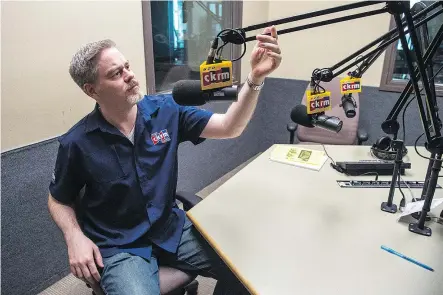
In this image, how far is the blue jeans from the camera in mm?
1079

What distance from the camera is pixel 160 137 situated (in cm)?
133

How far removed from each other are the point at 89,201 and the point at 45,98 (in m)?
0.62

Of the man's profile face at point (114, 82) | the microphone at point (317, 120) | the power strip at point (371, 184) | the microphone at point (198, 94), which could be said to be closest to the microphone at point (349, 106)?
the microphone at point (317, 120)

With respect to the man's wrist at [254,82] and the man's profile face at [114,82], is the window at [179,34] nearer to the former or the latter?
the man's profile face at [114,82]

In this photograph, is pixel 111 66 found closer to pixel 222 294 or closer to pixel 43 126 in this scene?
pixel 43 126

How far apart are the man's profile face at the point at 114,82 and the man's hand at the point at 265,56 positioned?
1.55 feet

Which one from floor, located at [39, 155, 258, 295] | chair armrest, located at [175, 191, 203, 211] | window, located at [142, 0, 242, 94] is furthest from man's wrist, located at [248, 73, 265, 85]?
floor, located at [39, 155, 258, 295]

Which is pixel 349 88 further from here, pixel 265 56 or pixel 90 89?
pixel 90 89

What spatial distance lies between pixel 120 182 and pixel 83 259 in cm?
29

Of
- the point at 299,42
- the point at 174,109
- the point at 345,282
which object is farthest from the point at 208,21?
the point at 345,282

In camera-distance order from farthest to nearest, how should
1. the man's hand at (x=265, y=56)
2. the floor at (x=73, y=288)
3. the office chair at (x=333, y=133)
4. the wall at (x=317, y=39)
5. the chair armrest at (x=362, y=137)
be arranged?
the wall at (x=317, y=39) → the office chair at (x=333, y=133) → the chair armrest at (x=362, y=137) → the floor at (x=73, y=288) → the man's hand at (x=265, y=56)

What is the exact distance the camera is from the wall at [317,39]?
2.73 meters

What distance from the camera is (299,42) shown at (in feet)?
10.0

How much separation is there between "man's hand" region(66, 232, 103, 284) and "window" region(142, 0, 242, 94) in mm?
1189
